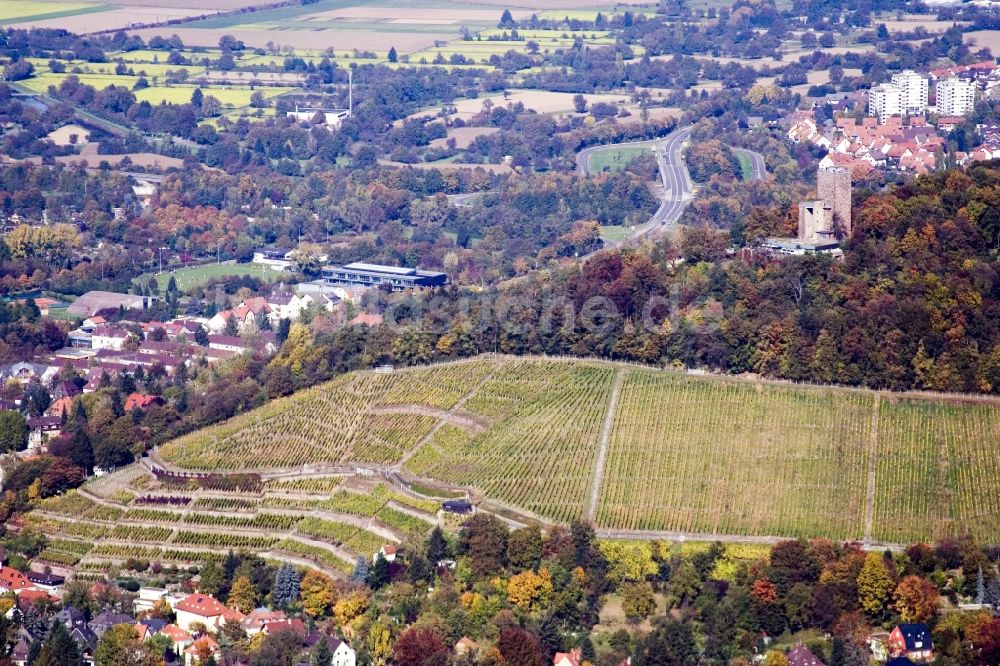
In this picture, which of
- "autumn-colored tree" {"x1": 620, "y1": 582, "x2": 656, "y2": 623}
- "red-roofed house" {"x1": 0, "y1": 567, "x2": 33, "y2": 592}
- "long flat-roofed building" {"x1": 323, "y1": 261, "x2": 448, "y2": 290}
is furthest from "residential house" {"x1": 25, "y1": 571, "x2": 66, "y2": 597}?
"long flat-roofed building" {"x1": 323, "y1": 261, "x2": 448, "y2": 290}

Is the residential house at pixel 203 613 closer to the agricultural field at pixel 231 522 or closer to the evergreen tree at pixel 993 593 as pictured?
the agricultural field at pixel 231 522

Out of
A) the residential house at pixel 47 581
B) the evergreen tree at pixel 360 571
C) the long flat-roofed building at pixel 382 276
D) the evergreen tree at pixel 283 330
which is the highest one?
the evergreen tree at pixel 360 571

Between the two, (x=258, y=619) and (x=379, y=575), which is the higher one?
(x=379, y=575)

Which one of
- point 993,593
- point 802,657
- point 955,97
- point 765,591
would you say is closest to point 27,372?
point 765,591

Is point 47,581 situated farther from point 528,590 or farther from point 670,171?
point 670,171

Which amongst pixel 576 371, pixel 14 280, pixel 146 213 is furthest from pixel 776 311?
pixel 146 213

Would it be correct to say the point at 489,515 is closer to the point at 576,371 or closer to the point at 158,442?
the point at 576,371

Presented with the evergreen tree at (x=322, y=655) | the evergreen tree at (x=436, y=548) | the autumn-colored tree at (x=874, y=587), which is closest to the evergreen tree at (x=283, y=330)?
the evergreen tree at (x=436, y=548)
